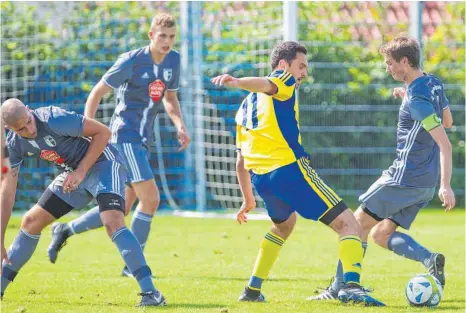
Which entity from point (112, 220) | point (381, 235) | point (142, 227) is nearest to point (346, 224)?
point (381, 235)

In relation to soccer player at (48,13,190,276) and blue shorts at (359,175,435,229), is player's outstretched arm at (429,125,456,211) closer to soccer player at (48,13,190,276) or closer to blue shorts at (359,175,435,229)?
blue shorts at (359,175,435,229)

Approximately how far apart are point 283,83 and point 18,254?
224 centimetres

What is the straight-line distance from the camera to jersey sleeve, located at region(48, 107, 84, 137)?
6.72 metres

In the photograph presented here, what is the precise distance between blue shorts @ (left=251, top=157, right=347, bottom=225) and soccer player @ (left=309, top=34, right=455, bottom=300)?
586 mm

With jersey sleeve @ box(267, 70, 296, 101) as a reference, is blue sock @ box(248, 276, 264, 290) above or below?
below

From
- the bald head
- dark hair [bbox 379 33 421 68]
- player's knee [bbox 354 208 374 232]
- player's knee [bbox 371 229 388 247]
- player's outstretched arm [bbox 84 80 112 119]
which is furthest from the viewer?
player's outstretched arm [bbox 84 80 112 119]

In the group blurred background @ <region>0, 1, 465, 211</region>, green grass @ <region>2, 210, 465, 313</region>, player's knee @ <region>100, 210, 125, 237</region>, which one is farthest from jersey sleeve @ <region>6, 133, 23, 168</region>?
Result: blurred background @ <region>0, 1, 465, 211</region>

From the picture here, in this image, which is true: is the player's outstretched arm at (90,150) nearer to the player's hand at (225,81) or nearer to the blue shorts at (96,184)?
the blue shorts at (96,184)

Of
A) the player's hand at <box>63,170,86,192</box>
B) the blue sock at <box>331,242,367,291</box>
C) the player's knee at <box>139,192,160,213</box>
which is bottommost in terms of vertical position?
the blue sock at <box>331,242,367,291</box>

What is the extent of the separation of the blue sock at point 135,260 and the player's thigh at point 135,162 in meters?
1.94

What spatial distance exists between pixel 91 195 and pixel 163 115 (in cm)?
814

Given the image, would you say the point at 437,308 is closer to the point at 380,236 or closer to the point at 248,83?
the point at 380,236

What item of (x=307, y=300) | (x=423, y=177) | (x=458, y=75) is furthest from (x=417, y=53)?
(x=458, y=75)

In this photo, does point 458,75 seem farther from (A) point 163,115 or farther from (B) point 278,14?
(A) point 163,115
